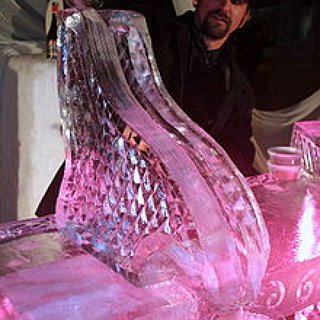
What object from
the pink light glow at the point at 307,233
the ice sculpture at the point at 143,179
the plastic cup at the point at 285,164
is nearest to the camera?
the ice sculpture at the point at 143,179

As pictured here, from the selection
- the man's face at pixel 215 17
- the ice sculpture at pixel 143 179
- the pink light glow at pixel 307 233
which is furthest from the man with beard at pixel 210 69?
the ice sculpture at pixel 143 179

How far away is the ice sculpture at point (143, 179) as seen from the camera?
789 mm

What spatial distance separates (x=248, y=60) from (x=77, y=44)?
6.61 ft

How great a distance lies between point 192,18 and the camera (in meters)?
2.59

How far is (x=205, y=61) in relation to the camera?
8.41 ft

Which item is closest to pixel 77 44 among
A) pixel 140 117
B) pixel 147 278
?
pixel 140 117

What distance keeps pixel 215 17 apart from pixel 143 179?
74.2 inches

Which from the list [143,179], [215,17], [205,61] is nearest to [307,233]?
[143,179]

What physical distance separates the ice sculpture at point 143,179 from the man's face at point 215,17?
1683mm

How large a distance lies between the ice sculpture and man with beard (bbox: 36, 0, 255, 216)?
151cm

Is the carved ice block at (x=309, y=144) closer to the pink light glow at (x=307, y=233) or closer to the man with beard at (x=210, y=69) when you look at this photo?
the pink light glow at (x=307, y=233)

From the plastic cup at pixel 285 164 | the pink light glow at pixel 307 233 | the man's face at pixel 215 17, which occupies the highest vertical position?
the man's face at pixel 215 17

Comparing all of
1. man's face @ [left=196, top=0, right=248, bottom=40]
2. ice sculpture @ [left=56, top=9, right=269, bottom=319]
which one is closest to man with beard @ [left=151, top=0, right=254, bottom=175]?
man's face @ [left=196, top=0, right=248, bottom=40]

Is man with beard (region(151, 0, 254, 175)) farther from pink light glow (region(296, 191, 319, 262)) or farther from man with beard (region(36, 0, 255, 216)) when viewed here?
pink light glow (region(296, 191, 319, 262))
